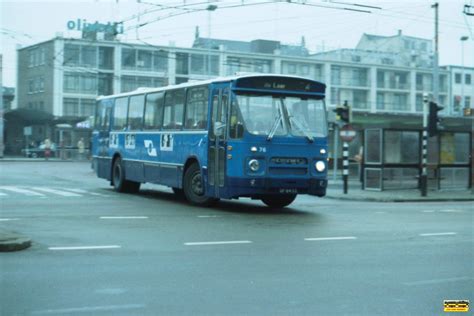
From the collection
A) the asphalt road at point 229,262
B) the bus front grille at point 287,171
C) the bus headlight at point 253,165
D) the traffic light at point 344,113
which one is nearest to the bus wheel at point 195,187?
the asphalt road at point 229,262

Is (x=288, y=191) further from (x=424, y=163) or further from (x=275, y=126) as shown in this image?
(x=424, y=163)

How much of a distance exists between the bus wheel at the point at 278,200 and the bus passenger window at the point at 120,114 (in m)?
6.27

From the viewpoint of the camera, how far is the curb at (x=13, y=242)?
992 centimetres

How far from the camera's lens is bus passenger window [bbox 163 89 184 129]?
19234mm

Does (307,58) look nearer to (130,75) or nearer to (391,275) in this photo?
(130,75)

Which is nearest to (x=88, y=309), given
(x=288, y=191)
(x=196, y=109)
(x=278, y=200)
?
(x=288, y=191)

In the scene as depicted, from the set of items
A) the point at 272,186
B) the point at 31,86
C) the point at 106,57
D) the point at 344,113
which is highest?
the point at 106,57

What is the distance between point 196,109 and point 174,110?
1485 millimetres

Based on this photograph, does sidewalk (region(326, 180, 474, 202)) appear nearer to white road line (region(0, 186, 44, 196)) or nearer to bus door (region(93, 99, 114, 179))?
bus door (region(93, 99, 114, 179))

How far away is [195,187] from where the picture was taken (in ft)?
59.4

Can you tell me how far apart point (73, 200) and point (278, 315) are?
44.4 ft

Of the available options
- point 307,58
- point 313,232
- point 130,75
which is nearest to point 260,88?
point 313,232

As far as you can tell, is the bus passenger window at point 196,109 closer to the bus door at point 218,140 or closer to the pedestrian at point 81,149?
the bus door at point 218,140

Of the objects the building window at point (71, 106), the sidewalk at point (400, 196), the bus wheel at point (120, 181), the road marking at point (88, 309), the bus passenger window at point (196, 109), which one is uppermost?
the building window at point (71, 106)
